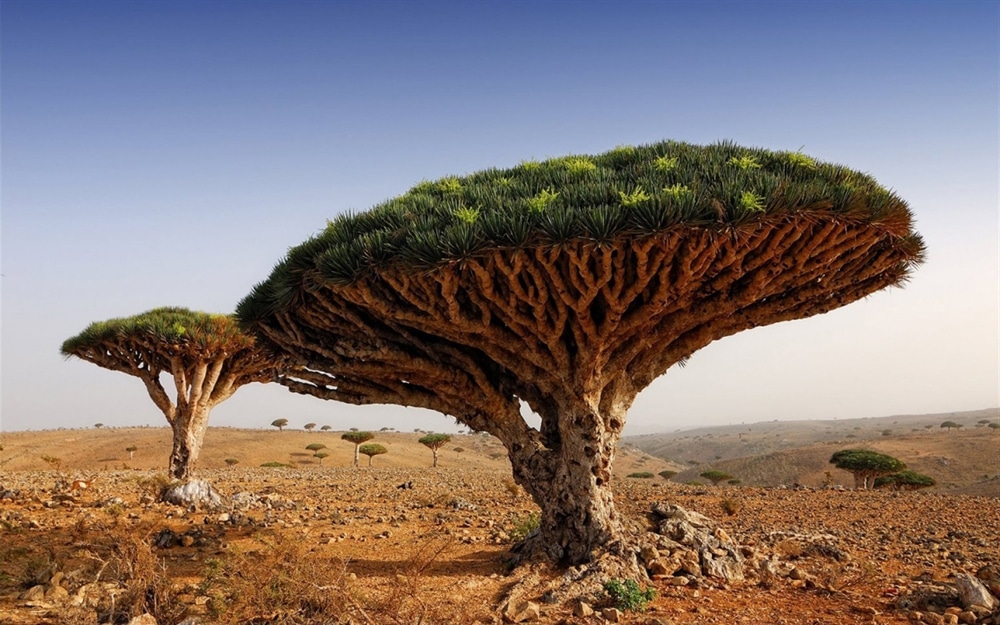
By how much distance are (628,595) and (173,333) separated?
12.7 m

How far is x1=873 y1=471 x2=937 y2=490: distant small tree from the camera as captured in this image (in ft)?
81.4

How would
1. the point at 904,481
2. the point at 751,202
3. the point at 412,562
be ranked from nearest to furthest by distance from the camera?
the point at 751,202 < the point at 412,562 < the point at 904,481

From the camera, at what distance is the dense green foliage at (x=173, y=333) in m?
14.7

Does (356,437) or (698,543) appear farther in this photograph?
(356,437)

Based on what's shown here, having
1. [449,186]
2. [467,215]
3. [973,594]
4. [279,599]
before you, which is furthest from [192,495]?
[973,594]

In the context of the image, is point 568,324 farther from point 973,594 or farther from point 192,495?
point 192,495

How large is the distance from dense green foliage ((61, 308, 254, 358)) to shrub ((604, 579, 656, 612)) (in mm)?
10932

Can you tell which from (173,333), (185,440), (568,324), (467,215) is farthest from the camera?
(185,440)

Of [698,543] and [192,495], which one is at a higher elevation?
[192,495]

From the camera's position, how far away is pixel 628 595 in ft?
19.9

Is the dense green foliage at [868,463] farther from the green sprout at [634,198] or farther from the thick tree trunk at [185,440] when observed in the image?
the green sprout at [634,198]

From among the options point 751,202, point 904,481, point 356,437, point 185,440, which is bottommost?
point 904,481

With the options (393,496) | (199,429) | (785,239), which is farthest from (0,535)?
(785,239)

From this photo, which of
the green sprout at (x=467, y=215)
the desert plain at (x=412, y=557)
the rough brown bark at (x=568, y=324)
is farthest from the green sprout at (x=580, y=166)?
the desert plain at (x=412, y=557)
